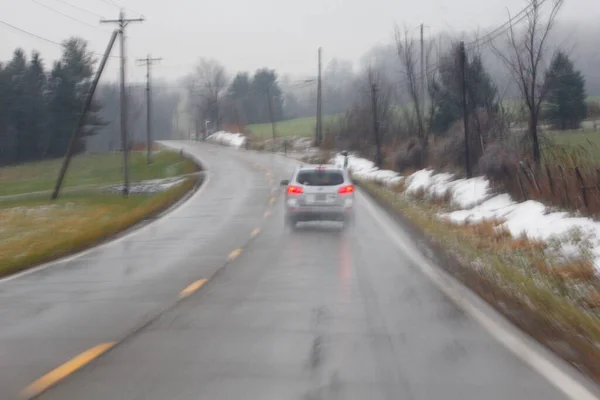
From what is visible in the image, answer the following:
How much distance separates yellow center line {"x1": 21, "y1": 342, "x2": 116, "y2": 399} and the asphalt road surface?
3 cm

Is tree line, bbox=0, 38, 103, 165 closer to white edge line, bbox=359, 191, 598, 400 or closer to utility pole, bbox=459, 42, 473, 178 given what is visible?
utility pole, bbox=459, 42, 473, 178

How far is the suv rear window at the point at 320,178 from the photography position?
71.3ft

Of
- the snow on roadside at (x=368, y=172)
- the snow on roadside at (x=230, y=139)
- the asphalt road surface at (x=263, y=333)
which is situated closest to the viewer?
the asphalt road surface at (x=263, y=333)

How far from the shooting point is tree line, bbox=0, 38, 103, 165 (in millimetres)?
88938

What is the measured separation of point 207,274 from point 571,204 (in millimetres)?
9329

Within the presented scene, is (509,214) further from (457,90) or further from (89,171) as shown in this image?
(89,171)

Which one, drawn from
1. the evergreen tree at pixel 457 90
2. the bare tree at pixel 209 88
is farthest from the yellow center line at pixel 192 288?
the bare tree at pixel 209 88

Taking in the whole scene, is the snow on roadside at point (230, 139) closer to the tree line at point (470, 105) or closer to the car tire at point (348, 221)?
the tree line at point (470, 105)

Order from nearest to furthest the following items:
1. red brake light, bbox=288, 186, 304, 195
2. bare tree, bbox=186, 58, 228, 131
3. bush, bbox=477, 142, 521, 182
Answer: red brake light, bbox=288, 186, 304, 195, bush, bbox=477, 142, 521, 182, bare tree, bbox=186, 58, 228, 131

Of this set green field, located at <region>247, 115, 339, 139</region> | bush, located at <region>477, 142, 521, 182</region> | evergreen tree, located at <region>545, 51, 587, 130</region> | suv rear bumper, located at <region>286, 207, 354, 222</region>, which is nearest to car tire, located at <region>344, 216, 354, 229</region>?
suv rear bumper, located at <region>286, 207, 354, 222</region>

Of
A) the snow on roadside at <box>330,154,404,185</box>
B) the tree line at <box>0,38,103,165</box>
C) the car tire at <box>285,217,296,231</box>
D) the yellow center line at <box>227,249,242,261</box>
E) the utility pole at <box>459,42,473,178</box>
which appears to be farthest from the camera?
the tree line at <box>0,38,103,165</box>

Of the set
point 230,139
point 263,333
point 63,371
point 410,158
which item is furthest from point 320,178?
point 230,139

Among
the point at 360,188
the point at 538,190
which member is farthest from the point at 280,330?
the point at 360,188

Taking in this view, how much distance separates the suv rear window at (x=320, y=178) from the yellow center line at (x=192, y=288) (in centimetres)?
915
